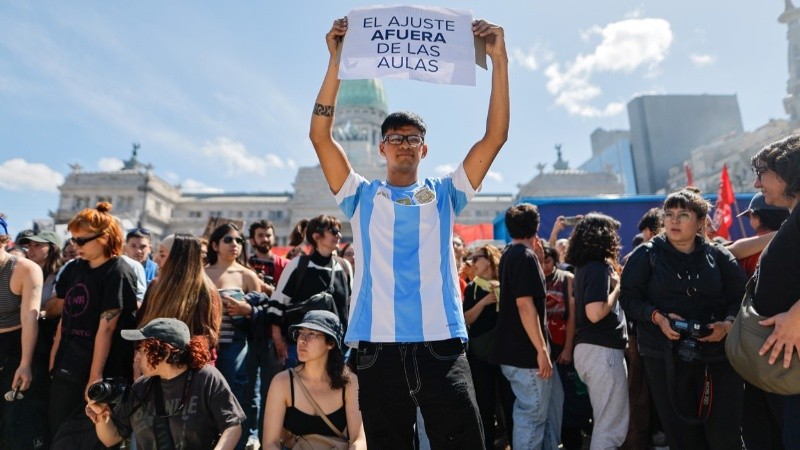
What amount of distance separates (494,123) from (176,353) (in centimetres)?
249

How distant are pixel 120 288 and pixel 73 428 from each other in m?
1.01

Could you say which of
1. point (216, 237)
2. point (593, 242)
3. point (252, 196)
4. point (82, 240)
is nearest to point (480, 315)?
point (593, 242)

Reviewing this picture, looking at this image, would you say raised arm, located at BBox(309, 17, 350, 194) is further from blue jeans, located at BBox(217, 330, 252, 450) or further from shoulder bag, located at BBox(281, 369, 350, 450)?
blue jeans, located at BBox(217, 330, 252, 450)

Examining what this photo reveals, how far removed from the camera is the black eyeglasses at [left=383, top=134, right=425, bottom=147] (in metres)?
2.28

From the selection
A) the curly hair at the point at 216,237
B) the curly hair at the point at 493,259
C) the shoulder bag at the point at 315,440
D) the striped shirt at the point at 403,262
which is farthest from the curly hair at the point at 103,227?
the curly hair at the point at 493,259

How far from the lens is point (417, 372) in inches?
80.0

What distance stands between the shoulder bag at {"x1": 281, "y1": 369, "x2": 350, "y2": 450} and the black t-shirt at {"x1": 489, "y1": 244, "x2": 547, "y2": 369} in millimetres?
1475

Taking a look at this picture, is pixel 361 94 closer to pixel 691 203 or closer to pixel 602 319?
pixel 602 319

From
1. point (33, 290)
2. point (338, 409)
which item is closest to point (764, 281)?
point (338, 409)

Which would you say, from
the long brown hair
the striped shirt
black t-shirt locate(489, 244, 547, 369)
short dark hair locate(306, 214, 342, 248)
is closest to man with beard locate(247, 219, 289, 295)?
short dark hair locate(306, 214, 342, 248)

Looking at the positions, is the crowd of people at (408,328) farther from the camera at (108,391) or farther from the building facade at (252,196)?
→ the building facade at (252,196)

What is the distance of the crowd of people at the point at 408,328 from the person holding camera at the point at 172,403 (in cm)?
1

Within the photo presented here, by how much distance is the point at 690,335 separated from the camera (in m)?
2.99

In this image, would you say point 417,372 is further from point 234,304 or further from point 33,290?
point 33,290
